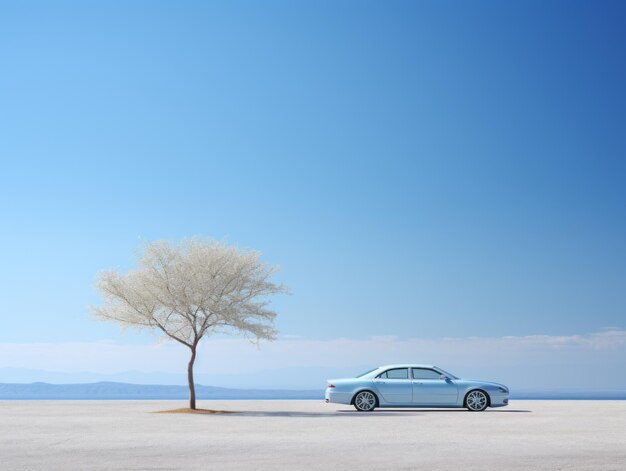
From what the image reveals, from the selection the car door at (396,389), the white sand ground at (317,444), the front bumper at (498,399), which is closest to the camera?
the white sand ground at (317,444)

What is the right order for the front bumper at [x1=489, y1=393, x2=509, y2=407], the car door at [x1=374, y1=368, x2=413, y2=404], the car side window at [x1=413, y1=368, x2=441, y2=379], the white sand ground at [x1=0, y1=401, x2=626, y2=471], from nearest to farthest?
the white sand ground at [x1=0, y1=401, x2=626, y2=471] < the car door at [x1=374, y1=368, x2=413, y2=404] < the car side window at [x1=413, y1=368, x2=441, y2=379] < the front bumper at [x1=489, y1=393, x2=509, y2=407]

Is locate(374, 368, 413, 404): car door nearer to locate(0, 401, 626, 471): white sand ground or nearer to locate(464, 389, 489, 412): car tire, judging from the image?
locate(464, 389, 489, 412): car tire

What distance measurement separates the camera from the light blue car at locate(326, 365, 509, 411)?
26.5 m

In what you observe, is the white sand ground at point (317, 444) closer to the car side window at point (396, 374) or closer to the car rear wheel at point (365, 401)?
the car rear wheel at point (365, 401)

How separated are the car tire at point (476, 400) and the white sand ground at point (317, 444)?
4.10 metres

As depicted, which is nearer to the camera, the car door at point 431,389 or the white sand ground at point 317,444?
the white sand ground at point 317,444

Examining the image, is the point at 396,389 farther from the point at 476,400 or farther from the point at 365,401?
the point at 476,400

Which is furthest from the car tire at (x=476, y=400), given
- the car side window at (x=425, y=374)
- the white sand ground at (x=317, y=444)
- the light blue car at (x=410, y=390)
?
the white sand ground at (x=317, y=444)

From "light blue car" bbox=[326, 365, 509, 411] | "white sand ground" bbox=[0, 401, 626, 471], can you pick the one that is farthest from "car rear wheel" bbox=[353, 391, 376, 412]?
"white sand ground" bbox=[0, 401, 626, 471]

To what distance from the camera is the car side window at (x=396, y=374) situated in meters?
26.7

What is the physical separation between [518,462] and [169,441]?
687 centimetres

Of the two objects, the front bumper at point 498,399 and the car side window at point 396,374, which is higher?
the car side window at point 396,374

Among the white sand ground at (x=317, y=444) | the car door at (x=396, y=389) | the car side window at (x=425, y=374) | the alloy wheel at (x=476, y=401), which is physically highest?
the car side window at (x=425, y=374)

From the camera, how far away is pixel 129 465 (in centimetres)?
1161
